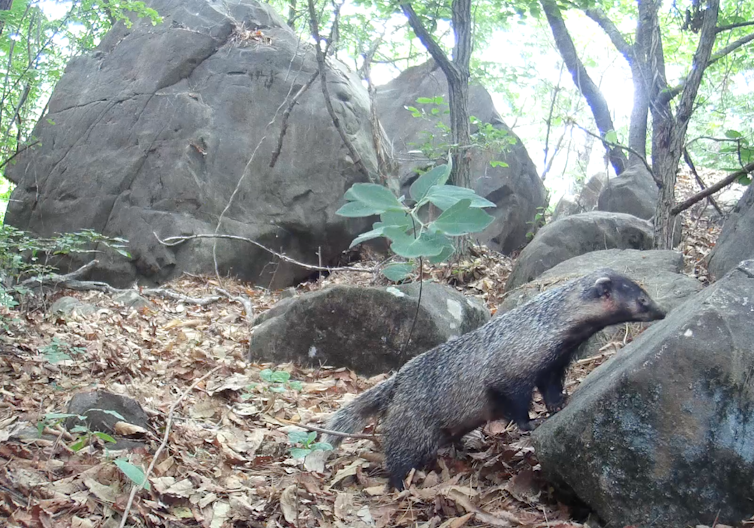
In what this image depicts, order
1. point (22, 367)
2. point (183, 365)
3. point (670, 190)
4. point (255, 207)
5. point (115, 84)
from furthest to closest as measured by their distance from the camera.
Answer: point (115, 84) < point (255, 207) < point (670, 190) < point (183, 365) < point (22, 367)

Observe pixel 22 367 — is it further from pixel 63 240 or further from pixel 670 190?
pixel 670 190

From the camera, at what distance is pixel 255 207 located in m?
11.2

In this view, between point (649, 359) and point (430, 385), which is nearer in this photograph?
point (649, 359)

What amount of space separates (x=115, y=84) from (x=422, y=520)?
11196mm

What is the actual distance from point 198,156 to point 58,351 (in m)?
6.49

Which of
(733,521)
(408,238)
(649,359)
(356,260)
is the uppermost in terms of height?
(408,238)

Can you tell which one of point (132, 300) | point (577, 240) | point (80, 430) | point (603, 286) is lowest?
point (132, 300)

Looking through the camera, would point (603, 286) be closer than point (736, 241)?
Yes

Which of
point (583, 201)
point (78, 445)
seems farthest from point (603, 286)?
point (583, 201)

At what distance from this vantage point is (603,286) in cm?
454

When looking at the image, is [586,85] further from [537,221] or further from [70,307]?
[70,307]

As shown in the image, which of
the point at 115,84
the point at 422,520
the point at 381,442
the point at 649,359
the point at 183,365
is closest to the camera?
the point at 649,359

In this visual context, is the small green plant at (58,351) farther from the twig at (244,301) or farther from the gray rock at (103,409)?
the twig at (244,301)

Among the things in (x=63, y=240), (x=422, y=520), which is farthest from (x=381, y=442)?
(x=63, y=240)
